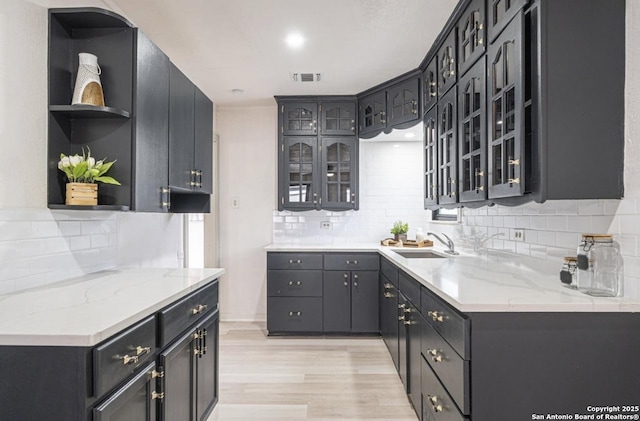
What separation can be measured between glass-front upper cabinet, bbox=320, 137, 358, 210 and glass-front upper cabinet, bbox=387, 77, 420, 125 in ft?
2.09

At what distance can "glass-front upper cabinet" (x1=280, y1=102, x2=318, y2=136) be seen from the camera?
4.24 metres

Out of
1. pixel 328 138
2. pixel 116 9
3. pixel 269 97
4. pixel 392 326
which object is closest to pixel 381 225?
pixel 328 138

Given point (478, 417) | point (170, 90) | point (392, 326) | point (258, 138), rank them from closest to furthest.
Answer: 1. point (478, 417)
2. point (170, 90)
3. point (392, 326)
4. point (258, 138)

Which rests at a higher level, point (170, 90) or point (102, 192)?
point (170, 90)

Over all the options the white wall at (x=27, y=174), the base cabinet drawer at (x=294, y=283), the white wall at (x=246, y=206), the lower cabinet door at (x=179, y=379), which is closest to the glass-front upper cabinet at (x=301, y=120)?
the white wall at (x=246, y=206)

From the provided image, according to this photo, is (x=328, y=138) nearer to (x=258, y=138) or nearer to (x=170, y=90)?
(x=258, y=138)

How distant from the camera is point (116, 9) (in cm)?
233

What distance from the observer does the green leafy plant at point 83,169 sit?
69.4 inches

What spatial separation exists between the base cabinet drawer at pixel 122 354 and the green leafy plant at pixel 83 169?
777 mm

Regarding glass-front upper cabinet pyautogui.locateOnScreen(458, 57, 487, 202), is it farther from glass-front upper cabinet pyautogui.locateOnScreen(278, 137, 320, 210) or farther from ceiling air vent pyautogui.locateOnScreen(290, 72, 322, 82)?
glass-front upper cabinet pyautogui.locateOnScreen(278, 137, 320, 210)

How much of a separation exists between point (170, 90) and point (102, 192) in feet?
2.62

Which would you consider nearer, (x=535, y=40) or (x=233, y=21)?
(x=535, y=40)

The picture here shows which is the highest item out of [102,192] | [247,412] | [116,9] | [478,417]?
[116,9]

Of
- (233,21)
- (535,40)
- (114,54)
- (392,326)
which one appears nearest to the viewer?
(535,40)
